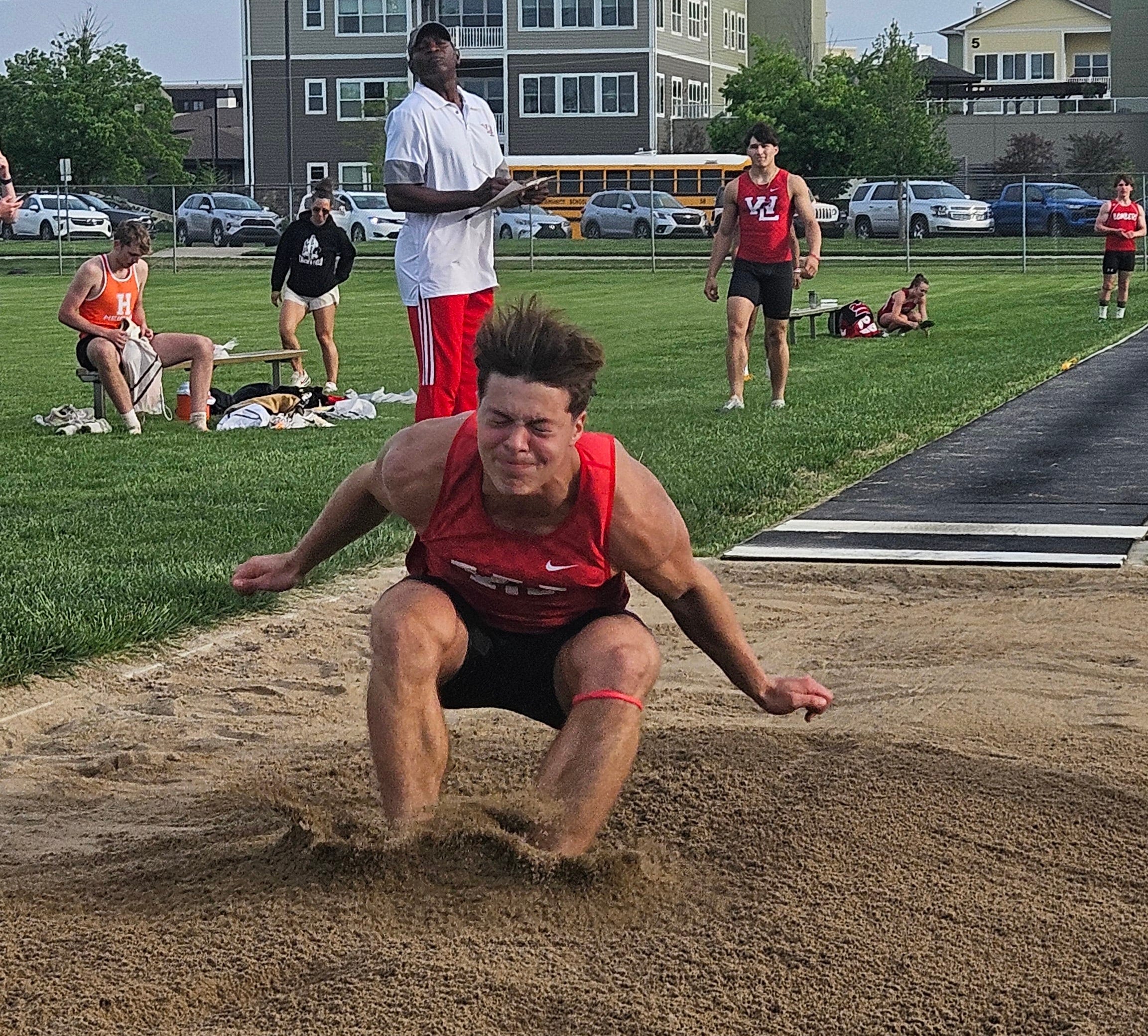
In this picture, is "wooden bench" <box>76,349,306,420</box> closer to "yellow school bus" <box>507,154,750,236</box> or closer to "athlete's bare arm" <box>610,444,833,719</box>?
"athlete's bare arm" <box>610,444,833,719</box>

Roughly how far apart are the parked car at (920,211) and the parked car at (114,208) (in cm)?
1835

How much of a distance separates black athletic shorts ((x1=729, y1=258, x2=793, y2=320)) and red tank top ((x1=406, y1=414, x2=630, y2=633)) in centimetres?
883

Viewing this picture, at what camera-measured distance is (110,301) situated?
40.3 ft

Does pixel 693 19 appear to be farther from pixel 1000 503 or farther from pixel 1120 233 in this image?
pixel 1000 503

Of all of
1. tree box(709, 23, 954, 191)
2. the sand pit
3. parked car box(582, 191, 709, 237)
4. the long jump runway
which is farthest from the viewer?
tree box(709, 23, 954, 191)

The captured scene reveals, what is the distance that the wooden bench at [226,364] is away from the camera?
1246cm

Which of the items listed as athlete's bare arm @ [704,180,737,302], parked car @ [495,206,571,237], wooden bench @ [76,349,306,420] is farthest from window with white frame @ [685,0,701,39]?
athlete's bare arm @ [704,180,737,302]

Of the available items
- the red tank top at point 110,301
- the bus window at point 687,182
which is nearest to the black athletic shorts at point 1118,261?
the red tank top at point 110,301

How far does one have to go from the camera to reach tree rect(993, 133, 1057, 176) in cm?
5891

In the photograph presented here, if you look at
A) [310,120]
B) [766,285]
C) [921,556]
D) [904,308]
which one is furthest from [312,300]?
[310,120]

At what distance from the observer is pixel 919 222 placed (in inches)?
1690

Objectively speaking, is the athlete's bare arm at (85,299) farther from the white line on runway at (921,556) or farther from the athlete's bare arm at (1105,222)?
the athlete's bare arm at (1105,222)

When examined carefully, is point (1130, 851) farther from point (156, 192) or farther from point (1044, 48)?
point (1044, 48)

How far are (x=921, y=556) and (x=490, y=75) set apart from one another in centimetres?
6536
